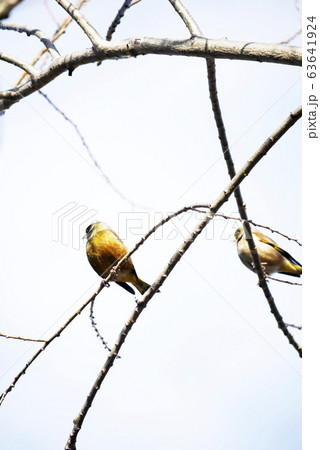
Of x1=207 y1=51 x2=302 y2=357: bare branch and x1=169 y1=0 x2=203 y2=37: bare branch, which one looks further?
x1=207 y1=51 x2=302 y2=357: bare branch

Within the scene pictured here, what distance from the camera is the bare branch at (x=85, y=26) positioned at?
219 centimetres

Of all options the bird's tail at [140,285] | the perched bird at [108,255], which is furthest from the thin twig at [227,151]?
the bird's tail at [140,285]

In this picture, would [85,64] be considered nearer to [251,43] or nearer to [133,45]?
[133,45]

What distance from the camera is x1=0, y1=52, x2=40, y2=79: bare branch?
8.11 feet

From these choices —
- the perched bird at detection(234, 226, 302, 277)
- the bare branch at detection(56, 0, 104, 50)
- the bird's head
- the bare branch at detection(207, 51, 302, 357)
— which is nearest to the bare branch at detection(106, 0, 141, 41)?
the bare branch at detection(56, 0, 104, 50)

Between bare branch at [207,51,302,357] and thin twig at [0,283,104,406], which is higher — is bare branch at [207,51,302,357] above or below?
above

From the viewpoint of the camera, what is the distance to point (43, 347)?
2434mm

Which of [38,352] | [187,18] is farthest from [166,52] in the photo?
[38,352]

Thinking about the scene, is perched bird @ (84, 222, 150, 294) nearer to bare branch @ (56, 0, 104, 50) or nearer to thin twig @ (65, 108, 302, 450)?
thin twig @ (65, 108, 302, 450)

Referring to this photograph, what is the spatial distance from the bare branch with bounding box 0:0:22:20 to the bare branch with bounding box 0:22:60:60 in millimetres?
1587

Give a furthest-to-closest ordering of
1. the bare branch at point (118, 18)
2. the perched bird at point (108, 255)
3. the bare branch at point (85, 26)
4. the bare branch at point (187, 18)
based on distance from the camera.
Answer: the perched bird at point (108, 255)
the bare branch at point (118, 18)
the bare branch at point (85, 26)
the bare branch at point (187, 18)

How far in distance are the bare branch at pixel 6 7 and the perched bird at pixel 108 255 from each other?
3767mm

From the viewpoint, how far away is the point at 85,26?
7.57ft

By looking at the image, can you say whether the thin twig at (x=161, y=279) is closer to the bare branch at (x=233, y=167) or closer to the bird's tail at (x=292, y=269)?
the bare branch at (x=233, y=167)
